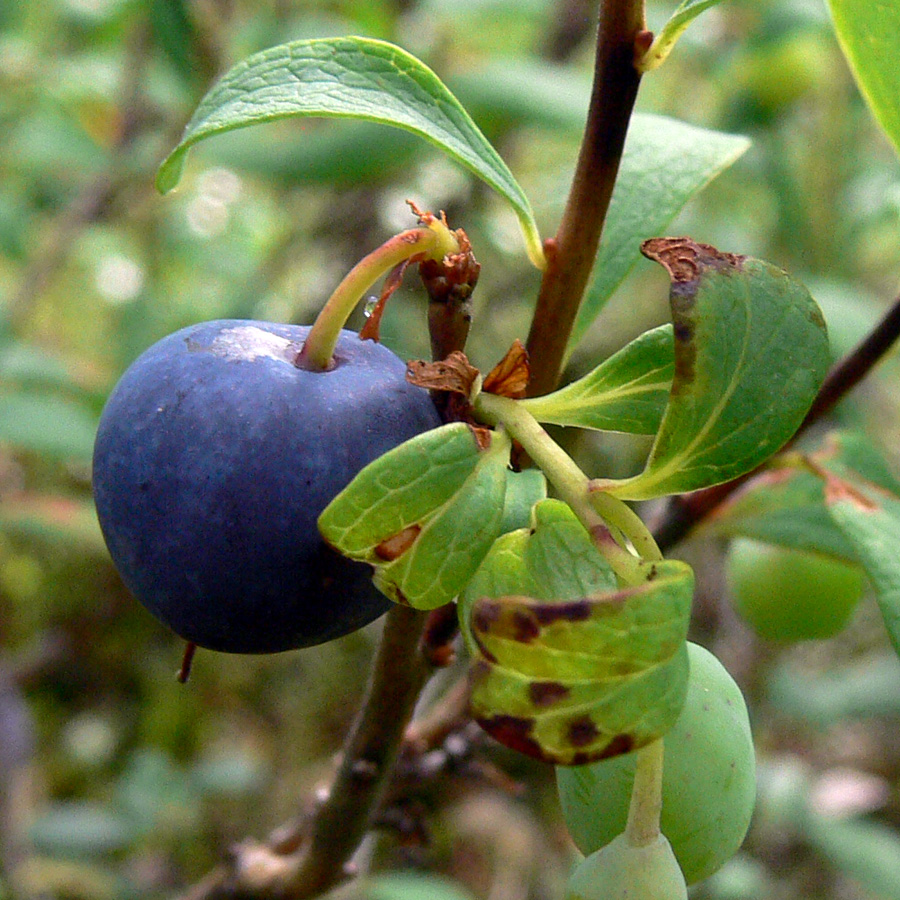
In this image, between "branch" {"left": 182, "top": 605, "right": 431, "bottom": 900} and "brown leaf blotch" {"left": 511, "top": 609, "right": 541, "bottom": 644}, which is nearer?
"brown leaf blotch" {"left": 511, "top": 609, "right": 541, "bottom": 644}

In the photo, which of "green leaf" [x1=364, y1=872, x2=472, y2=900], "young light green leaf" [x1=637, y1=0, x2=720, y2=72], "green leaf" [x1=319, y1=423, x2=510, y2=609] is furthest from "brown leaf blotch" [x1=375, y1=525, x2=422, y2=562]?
"green leaf" [x1=364, y1=872, x2=472, y2=900]

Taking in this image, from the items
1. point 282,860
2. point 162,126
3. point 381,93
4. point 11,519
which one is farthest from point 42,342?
point 381,93

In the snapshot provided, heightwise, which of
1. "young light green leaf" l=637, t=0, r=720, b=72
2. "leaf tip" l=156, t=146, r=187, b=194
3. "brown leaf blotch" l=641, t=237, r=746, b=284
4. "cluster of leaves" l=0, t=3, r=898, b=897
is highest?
"young light green leaf" l=637, t=0, r=720, b=72

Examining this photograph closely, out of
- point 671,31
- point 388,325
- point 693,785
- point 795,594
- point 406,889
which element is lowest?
point 406,889

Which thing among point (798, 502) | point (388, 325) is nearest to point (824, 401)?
point (798, 502)

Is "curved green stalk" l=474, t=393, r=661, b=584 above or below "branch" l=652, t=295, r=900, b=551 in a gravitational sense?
above

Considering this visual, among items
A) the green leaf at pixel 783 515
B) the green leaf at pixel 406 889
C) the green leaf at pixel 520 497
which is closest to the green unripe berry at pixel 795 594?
the green leaf at pixel 783 515

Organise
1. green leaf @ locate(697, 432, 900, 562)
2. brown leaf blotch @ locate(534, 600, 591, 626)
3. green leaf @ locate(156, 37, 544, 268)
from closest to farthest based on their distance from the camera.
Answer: brown leaf blotch @ locate(534, 600, 591, 626), green leaf @ locate(156, 37, 544, 268), green leaf @ locate(697, 432, 900, 562)

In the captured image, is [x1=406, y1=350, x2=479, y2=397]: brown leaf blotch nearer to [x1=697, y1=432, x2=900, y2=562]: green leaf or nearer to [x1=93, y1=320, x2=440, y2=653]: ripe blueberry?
[x1=93, y1=320, x2=440, y2=653]: ripe blueberry

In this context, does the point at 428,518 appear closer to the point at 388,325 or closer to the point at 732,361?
the point at 732,361
